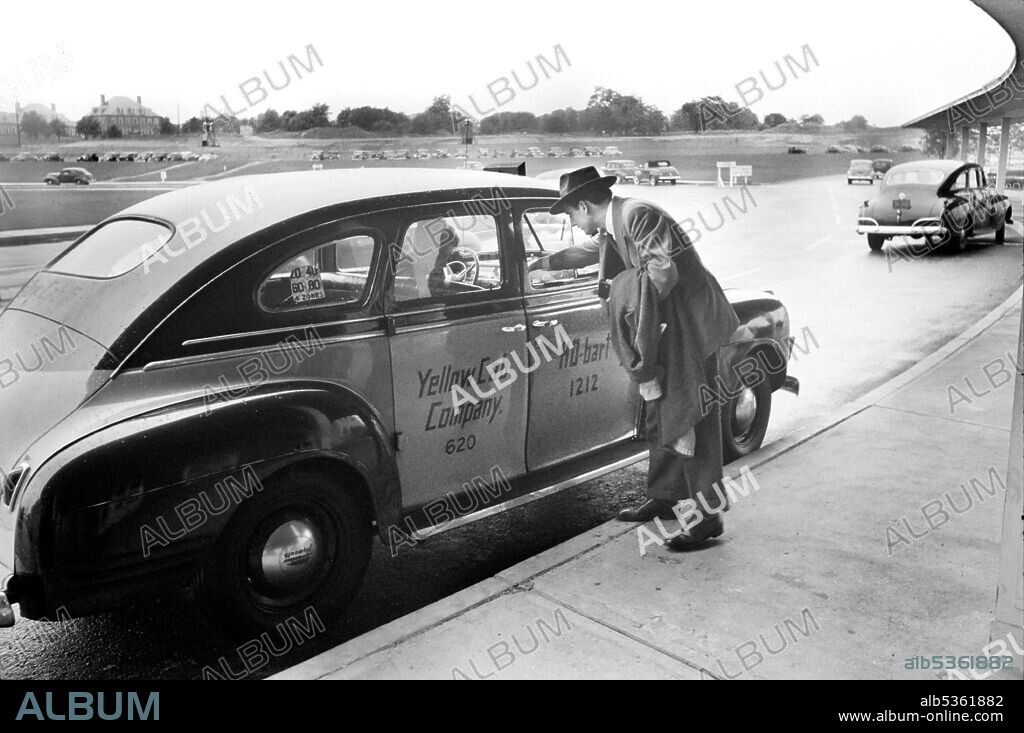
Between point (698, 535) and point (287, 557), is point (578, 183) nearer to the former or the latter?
point (698, 535)

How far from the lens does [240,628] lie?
132 inches

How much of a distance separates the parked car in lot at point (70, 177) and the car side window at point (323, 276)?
3.09 metres

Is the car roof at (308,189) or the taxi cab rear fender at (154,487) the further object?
the car roof at (308,189)

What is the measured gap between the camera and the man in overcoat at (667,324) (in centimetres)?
393

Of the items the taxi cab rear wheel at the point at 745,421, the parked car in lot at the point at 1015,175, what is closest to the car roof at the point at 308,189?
the taxi cab rear wheel at the point at 745,421

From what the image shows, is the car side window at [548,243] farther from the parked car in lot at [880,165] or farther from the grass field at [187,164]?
the parked car in lot at [880,165]

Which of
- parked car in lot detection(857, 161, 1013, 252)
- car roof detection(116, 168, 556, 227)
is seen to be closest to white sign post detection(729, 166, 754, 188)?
parked car in lot detection(857, 161, 1013, 252)

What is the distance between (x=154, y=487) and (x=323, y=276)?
113 cm

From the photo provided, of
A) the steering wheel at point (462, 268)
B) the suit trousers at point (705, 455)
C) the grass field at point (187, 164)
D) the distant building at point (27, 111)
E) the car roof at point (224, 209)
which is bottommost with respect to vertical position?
the suit trousers at point (705, 455)

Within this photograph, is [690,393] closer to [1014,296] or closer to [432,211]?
[432,211]

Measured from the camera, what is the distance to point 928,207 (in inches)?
688

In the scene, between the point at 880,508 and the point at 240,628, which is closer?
the point at 240,628

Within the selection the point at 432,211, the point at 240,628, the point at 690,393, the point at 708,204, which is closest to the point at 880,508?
the point at 690,393
